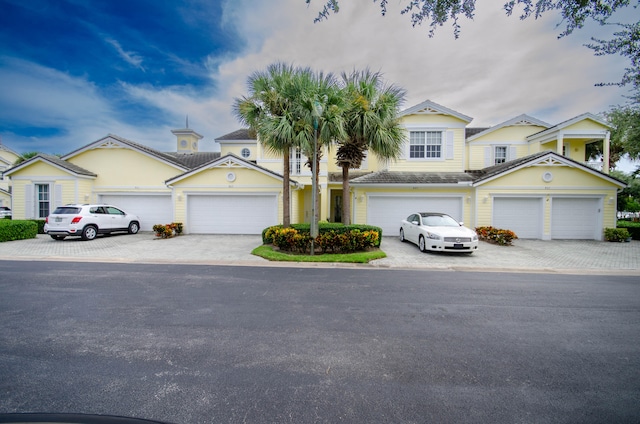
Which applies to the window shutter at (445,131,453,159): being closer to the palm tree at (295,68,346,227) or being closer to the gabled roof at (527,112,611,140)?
the gabled roof at (527,112,611,140)

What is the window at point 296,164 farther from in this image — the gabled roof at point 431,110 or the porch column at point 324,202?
the gabled roof at point 431,110

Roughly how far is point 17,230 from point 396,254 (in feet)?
58.1

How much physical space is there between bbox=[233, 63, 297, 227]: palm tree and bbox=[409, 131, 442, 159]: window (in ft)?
31.3

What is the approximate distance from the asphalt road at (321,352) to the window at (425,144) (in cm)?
1241

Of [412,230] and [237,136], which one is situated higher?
[237,136]

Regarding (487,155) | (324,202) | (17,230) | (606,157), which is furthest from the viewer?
(487,155)

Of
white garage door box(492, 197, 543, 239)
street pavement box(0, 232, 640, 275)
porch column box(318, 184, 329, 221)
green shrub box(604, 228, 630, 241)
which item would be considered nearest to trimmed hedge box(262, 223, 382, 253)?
street pavement box(0, 232, 640, 275)

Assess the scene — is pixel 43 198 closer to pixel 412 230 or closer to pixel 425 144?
pixel 412 230

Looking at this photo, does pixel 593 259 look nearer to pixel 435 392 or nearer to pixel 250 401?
pixel 435 392

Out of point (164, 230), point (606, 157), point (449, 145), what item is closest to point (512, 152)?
point (606, 157)

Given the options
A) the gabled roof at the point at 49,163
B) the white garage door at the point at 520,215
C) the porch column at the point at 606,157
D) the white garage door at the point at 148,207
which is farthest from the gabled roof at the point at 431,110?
the gabled roof at the point at 49,163

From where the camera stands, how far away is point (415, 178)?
16.0 m

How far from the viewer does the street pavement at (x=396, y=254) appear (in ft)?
29.2

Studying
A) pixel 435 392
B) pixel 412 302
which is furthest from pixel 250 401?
pixel 412 302
